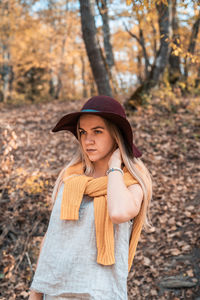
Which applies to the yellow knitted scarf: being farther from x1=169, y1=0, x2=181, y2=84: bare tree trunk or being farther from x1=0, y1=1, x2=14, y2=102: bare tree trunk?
x1=0, y1=1, x2=14, y2=102: bare tree trunk

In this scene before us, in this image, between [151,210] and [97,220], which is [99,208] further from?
[151,210]

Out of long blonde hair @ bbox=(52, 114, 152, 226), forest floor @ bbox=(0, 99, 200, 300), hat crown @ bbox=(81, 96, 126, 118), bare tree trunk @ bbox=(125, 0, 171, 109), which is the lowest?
forest floor @ bbox=(0, 99, 200, 300)

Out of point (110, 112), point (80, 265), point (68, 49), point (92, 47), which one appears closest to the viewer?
point (80, 265)

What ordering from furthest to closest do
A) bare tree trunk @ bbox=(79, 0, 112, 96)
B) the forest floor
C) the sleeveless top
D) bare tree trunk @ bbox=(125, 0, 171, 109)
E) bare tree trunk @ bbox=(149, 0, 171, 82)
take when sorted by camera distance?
1. bare tree trunk @ bbox=(125, 0, 171, 109)
2. bare tree trunk @ bbox=(149, 0, 171, 82)
3. bare tree trunk @ bbox=(79, 0, 112, 96)
4. the forest floor
5. the sleeveless top

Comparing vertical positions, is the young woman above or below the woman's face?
below

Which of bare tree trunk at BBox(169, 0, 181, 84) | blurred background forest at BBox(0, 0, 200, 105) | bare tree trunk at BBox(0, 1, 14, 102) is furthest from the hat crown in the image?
bare tree trunk at BBox(0, 1, 14, 102)

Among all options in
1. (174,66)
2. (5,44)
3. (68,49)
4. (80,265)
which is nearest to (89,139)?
(80,265)

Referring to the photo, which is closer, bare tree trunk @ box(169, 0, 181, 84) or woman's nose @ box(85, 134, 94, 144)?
woman's nose @ box(85, 134, 94, 144)

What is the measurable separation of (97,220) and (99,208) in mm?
79

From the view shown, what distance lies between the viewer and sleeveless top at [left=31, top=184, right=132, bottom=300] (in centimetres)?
161

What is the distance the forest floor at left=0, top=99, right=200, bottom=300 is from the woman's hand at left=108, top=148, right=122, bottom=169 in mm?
2436

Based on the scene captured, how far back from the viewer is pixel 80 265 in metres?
1.64

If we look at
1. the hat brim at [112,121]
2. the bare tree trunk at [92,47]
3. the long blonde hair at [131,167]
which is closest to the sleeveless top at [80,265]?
the long blonde hair at [131,167]

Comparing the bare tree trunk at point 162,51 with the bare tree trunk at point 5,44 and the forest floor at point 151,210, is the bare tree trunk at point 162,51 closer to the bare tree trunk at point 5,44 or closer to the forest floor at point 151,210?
the forest floor at point 151,210
